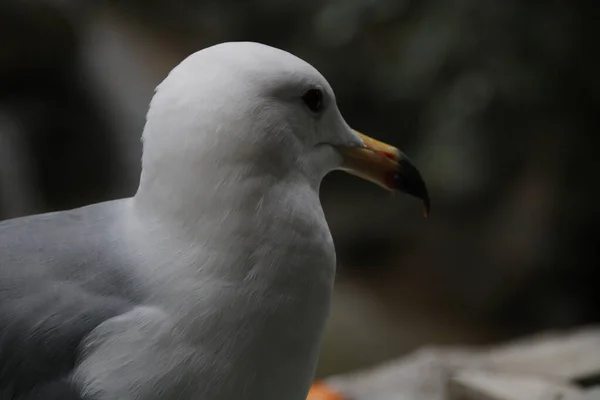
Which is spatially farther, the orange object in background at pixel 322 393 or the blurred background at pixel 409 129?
the blurred background at pixel 409 129

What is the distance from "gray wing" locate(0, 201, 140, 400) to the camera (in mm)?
631

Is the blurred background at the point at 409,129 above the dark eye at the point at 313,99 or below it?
above

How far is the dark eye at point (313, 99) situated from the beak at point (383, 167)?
8 centimetres

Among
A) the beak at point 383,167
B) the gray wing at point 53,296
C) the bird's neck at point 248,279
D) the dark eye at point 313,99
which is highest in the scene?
the beak at point 383,167

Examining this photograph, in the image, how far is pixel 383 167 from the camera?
85 cm

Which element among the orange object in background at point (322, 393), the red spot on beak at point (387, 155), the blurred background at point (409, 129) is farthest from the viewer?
the blurred background at point (409, 129)

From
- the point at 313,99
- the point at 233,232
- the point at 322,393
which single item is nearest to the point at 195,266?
the point at 233,232

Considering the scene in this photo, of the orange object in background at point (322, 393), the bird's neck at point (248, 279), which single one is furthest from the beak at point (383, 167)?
the orange object in background at point (322, 393)

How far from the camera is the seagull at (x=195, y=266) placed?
25.1 inches

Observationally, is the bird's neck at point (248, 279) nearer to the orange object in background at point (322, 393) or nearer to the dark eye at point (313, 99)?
the dark eye at point (313, 99)

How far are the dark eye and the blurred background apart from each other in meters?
1.26

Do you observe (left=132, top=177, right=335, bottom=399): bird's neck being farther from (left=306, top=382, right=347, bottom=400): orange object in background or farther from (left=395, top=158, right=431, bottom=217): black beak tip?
(left=306, top=382, right=347, bottom=400): orange object in background

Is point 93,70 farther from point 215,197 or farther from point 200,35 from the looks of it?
point 215,197

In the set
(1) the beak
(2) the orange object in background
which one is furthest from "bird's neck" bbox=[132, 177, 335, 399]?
(2) the orange object in background
